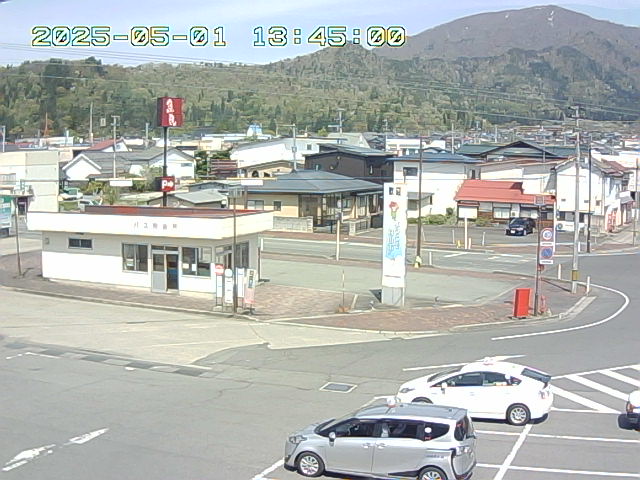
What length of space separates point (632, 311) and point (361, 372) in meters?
17.3

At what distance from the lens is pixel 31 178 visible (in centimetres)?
7081

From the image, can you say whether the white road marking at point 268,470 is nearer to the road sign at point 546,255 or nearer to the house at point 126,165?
the road sign at point 546,255

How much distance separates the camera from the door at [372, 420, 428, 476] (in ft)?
44.8

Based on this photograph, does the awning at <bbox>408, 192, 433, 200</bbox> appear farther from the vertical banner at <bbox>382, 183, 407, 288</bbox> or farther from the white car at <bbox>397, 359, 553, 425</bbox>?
the white car at <bbox>397, 359, 553, 425</bbox>

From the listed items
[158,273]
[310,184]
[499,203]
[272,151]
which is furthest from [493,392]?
[272,151]

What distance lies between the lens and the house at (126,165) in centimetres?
10100

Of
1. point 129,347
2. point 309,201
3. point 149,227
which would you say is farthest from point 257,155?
point 129,347

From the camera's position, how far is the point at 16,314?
107 ft

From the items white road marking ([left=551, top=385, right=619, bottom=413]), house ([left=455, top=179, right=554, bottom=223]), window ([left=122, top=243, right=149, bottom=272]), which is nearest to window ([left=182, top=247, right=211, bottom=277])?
window ([left=122, top=243, right=149, bottom=272])

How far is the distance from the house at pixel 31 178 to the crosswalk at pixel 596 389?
5473cm

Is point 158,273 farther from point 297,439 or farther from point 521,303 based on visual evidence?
point 297,439

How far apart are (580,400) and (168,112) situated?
34209 mm

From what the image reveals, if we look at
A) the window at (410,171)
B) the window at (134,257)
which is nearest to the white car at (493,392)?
the window at (134,257)

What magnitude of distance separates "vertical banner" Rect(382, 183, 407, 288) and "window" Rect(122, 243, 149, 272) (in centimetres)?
1095
